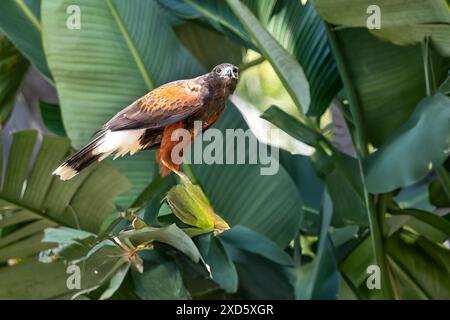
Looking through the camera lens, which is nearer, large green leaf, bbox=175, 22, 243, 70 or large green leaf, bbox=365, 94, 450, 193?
large green leaf, bbox=365, 94, 450, 193

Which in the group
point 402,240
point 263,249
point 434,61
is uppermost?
point 434,61

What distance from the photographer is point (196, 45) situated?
38.4 inches

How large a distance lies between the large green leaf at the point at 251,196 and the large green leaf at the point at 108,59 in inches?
2.8

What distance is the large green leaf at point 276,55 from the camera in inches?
27.5

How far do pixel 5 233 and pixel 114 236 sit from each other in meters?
0.62

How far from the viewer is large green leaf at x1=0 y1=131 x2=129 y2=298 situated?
92cm

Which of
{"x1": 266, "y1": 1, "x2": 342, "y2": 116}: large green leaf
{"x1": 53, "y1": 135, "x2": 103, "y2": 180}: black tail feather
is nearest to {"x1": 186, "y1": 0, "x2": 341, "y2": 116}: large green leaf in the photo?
{"x1": 266, "y1": 1, "x2": 342, "y2": 116}: large green leaf

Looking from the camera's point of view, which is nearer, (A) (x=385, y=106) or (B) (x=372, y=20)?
(B) (x=372, y=20)

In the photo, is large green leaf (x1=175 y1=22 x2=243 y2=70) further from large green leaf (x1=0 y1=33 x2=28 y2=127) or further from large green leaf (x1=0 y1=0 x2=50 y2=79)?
large green leaf (x1=0 y1=33 x2=28 y2=127)

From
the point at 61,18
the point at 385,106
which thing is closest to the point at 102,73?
the point at 61,18

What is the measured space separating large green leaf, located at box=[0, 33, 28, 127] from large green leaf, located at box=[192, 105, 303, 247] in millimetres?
373

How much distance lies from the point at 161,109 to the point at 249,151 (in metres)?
0.25

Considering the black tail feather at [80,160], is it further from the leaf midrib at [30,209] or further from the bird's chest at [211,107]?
the leaf midrib at [30,209]
